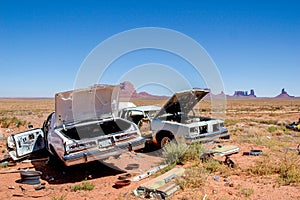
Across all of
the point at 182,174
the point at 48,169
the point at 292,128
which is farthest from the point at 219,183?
the point at 292,128

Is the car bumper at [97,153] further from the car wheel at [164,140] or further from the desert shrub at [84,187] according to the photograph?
the car wheel at [164,140]

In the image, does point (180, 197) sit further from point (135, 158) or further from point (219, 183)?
point (135, 158)

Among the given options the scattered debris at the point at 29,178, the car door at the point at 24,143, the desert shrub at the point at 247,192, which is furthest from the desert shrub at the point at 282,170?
the car door at the point at 24,143

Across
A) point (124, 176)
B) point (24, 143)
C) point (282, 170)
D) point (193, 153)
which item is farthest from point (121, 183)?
point (24, 143)

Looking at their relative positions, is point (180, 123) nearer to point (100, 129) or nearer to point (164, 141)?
point (164, 141)

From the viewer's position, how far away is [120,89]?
27.1 ft

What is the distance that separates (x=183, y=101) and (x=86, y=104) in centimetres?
356

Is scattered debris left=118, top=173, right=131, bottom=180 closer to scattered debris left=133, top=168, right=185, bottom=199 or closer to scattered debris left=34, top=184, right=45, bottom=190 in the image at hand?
scattered debris left=133, top=168, right=185, bottom=199

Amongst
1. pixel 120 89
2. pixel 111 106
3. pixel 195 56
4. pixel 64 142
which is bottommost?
pixel 64 142

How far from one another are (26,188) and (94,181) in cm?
161

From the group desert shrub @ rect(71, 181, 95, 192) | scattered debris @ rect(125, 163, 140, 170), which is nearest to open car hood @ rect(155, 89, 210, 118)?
scattered debris @ rect(125, 163, 140, 170)

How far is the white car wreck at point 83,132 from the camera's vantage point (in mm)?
6621

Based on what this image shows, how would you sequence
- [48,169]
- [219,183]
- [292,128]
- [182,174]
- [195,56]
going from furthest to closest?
1. [292,128]
2. [195,56]
3. [48,169]
4. [182,174]
5. [219,183]

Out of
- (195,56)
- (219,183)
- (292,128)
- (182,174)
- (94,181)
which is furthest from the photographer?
(292,128)
